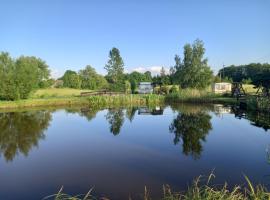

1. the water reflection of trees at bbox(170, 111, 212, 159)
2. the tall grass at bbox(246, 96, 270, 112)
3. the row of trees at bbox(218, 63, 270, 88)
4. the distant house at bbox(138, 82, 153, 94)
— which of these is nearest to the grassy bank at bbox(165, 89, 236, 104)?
the tall grass at bbox(246, 96, 270, 112)

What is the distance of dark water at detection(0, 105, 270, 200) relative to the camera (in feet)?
24.4

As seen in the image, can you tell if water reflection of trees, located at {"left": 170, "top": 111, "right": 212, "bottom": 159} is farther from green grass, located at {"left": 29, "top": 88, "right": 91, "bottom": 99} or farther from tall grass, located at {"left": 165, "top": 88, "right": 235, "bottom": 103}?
green grass, located at {"left": 29, "top": 88, "right": 91, "bottom": 99}

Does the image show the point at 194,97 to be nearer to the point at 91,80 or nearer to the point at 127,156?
the point at 127,156

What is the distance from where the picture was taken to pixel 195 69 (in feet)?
128

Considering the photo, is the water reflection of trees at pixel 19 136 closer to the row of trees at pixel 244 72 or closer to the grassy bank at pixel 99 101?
the grassy bank at pixel 99 101

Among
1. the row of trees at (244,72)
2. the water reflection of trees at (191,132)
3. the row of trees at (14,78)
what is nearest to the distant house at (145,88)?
the row of trees at (14,78)

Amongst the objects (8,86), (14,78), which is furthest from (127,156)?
(14,78)

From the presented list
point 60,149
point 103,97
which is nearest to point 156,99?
point 103,97

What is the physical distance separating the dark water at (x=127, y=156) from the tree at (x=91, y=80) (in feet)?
130

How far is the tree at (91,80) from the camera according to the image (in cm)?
5783

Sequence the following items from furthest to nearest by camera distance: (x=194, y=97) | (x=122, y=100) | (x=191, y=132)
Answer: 1. (x=122, y=100)
2. (x=194, y=97)
3. (x=191, y=132)

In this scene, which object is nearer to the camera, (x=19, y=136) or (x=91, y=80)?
(x=19, y=136)

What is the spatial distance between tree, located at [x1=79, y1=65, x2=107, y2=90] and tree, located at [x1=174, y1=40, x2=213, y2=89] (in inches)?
873

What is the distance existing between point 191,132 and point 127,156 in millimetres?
5566
